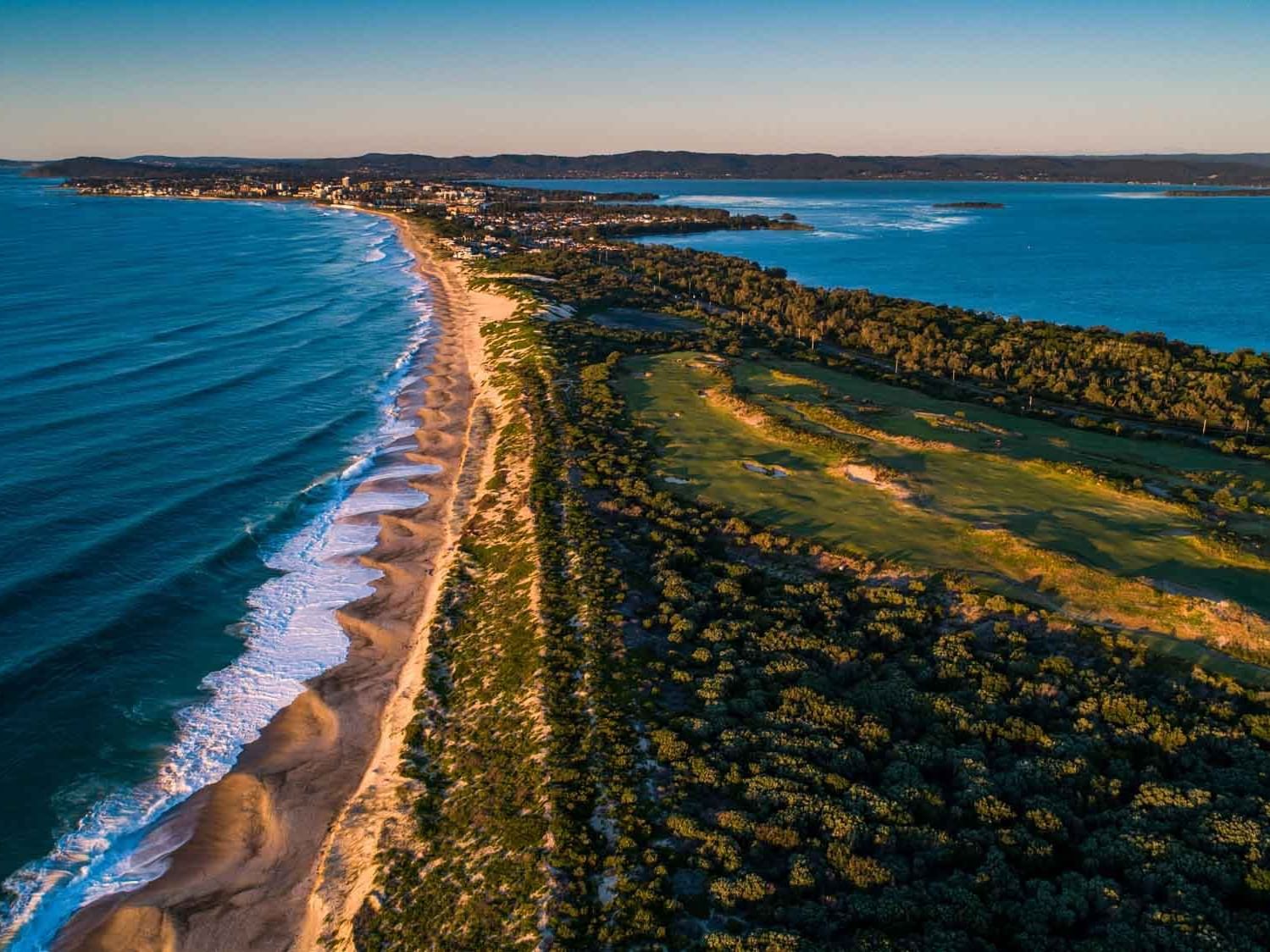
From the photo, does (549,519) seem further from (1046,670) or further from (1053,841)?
(1053,841)

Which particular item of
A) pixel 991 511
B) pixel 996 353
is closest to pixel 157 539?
pixel 991 511

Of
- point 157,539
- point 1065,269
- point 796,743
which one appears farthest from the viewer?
point 1065,269

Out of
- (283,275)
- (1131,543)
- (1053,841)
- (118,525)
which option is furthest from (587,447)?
(283,275)

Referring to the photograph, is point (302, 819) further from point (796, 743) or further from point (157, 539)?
point (157, 539)

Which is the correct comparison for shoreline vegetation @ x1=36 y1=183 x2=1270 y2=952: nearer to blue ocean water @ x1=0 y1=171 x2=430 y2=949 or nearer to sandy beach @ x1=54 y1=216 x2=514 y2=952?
sandy beach @ x1=54 y1=216 x2=514 y2=952

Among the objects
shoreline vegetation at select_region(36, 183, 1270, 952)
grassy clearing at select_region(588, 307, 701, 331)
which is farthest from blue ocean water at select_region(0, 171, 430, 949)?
grassy clearing at select_region(588, 307, 701, 331)

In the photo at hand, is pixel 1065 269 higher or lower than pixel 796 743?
higher
